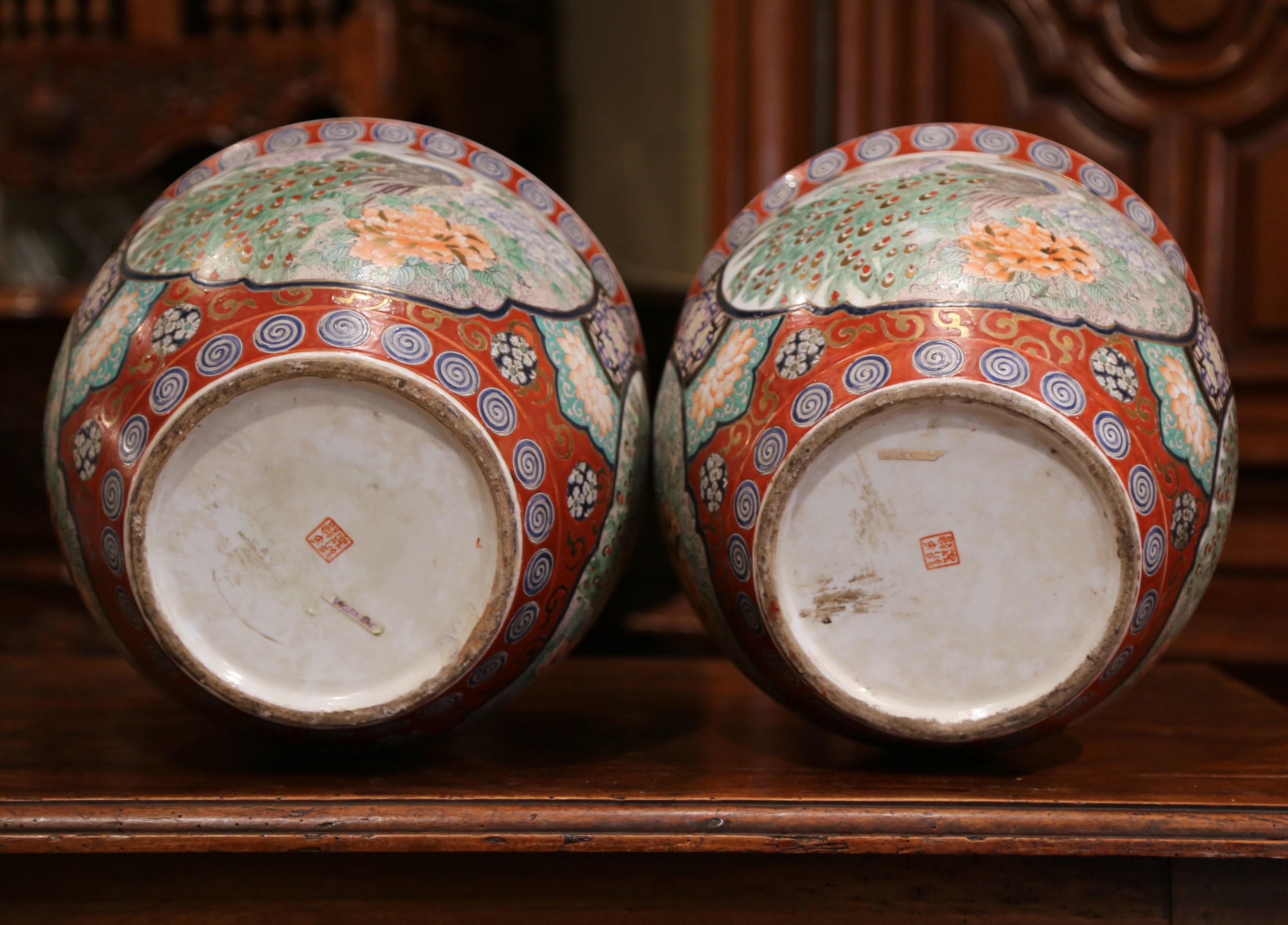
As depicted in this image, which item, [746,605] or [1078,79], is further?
[1078,79]

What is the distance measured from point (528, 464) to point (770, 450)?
0.12m

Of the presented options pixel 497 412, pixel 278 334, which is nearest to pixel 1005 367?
pixel 497 412

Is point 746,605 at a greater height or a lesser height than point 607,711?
greater

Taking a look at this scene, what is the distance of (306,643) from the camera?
2.02 feet

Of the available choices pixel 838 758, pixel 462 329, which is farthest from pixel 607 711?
pixel 462 329

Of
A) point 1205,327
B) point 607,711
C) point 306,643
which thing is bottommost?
point 607,711

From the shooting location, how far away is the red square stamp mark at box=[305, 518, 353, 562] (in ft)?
2.01

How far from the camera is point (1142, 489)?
602 mm

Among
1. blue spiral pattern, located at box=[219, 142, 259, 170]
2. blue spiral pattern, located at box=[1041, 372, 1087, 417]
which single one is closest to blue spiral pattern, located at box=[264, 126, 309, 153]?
blue spiral pattern, located at box=[219, 142, 259, 170]

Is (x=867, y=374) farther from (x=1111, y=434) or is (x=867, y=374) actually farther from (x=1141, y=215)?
(x=1141, y=215)

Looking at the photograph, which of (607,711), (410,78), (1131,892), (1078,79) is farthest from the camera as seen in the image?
(1078,79)

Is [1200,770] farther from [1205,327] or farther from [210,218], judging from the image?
[210,218]

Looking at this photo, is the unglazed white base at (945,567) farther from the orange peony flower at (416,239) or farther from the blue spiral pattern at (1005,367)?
the orange peony flower at (416,239)

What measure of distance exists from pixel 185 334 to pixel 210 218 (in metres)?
0.08
